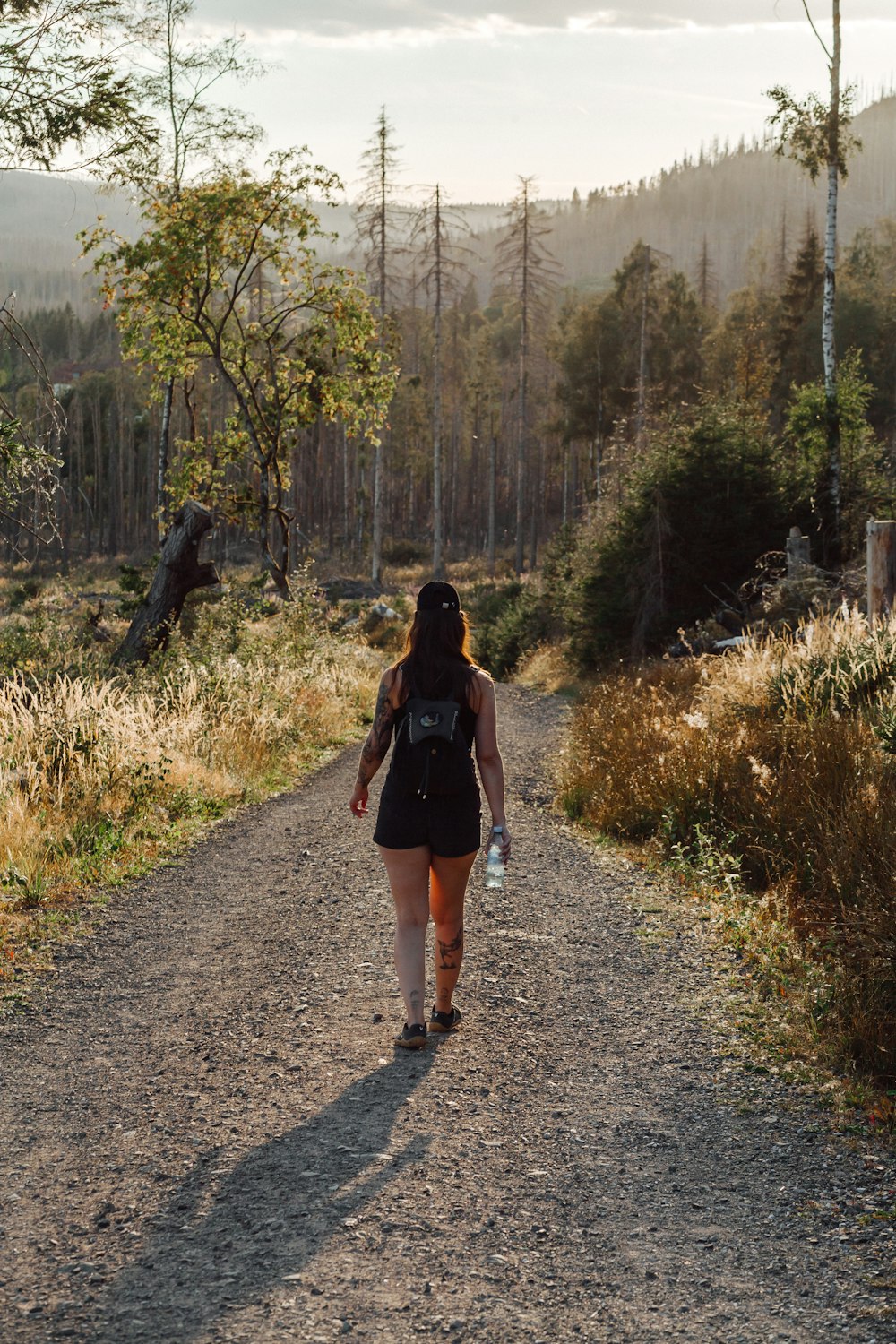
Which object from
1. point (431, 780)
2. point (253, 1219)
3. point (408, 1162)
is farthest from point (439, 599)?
point (253, 1219)

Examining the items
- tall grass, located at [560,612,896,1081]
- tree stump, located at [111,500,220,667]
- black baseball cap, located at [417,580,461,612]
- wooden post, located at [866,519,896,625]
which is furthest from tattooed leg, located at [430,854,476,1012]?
tree stump, located at [111,500,220,667]

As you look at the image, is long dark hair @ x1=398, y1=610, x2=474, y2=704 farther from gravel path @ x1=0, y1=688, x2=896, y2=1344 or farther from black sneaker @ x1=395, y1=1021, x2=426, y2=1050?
gravel path @ x1=0, y1=688, x2=896, y2=1344

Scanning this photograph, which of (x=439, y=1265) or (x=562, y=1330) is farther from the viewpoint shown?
(x=439, y=1265)

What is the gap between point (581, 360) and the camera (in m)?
60.6

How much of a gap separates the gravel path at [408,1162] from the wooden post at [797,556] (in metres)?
12.5

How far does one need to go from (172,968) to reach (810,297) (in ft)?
186

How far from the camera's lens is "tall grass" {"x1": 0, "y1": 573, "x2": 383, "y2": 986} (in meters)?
8.48

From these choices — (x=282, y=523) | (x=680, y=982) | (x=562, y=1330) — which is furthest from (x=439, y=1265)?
(x=282, y=523)

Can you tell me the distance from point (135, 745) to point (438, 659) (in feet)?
20.3

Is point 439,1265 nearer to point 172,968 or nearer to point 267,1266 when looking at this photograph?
point 267,1266

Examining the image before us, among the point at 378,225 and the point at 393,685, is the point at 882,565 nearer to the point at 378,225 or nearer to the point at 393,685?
the point at 393,685

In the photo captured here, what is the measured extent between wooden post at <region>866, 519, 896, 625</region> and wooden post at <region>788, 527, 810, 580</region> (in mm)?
5264

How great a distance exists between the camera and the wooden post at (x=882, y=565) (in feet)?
42.6

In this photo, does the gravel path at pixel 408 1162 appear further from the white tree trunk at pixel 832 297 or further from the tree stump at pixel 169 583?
the white tree trunk at pixel 832 297
